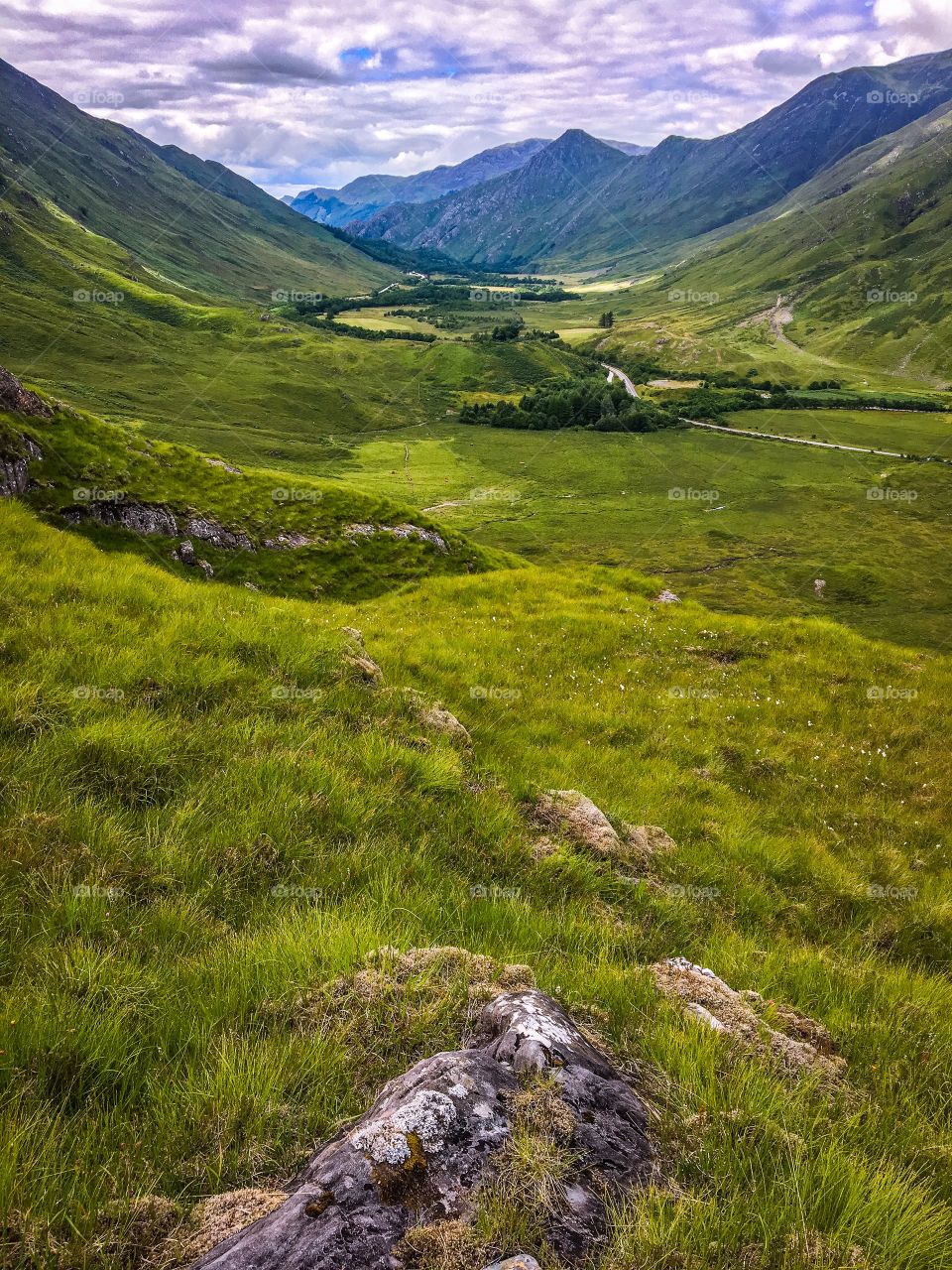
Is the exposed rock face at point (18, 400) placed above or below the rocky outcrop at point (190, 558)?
above

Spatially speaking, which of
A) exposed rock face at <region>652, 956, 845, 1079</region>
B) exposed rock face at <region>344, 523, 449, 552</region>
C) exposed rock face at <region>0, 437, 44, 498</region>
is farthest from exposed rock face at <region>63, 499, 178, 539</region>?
exposed rock face at <region>652, 956, 845, 1079</region>

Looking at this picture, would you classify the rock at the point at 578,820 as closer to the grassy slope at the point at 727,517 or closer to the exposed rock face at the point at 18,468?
the exposed rock face at the point at 18,468

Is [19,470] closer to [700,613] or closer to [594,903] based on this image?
[700,613]

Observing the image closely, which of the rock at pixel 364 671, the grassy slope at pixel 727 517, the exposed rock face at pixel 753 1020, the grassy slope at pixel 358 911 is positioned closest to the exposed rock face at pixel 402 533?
the grassy slope at pixel 358 911

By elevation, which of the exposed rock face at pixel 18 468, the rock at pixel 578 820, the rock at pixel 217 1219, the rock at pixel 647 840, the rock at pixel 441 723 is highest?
the exposed rock face at pixel 18 468

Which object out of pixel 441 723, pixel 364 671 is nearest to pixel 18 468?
pixel 364 671

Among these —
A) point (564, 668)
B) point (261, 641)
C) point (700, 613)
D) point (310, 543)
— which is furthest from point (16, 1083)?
point (310, 543)

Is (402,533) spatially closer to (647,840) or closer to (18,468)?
(18,468)
